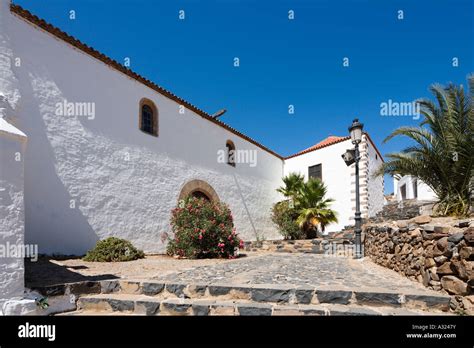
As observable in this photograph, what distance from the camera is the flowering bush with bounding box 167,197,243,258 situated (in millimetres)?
7727

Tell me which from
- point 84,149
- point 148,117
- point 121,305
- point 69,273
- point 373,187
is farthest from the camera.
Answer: point 373,187

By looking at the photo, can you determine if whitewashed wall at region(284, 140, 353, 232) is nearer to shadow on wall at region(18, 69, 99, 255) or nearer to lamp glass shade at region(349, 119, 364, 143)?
lamp glass shade at region(349, 119, 364, 143)

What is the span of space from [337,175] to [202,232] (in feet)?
29.6

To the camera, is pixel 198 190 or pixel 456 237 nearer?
pixel 456 237

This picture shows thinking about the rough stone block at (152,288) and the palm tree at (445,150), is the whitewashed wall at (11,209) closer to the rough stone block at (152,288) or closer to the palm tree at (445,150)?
the rough stone block at (152,288)

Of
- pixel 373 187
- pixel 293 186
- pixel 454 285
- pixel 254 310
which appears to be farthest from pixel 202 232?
pixel 373 187

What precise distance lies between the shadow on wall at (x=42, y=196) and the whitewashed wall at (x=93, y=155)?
0.07ft

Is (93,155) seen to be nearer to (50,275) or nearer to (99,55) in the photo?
(99,55)

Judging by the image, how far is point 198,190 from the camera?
35.8 ft

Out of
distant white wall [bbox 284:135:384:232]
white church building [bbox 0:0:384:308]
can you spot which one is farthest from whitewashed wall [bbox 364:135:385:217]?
white church building [bbox 0:0:384:308]

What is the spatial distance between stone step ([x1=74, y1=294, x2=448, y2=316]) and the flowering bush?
12.9ft
